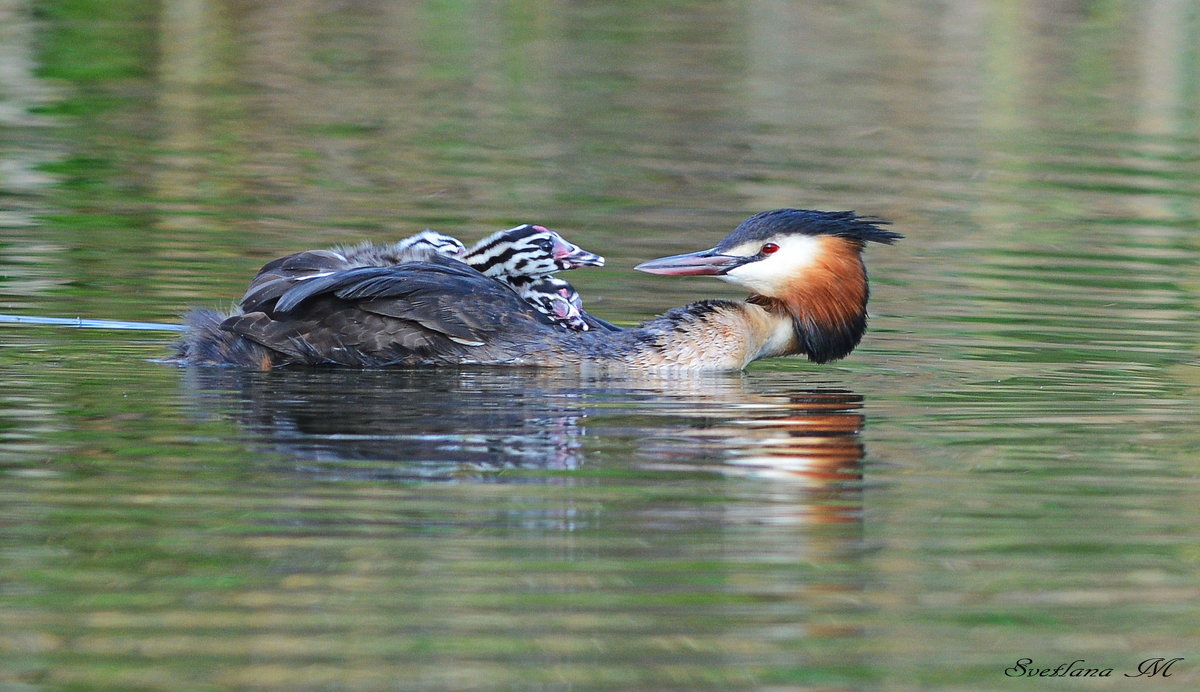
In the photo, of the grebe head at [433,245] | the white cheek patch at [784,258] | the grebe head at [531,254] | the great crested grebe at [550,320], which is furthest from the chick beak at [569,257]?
the white cheek patch at [784,258]

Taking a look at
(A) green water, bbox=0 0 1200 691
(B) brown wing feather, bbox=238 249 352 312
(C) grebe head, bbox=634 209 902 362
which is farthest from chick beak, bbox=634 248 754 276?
(B) brown wing feather, bbox=238 249 352 312

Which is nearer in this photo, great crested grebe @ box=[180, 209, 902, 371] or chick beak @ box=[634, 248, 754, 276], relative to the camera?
great crested grebe @ box=[180, 209, 902, 371]

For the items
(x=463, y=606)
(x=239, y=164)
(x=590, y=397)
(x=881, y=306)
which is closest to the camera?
(x=463, y=606)

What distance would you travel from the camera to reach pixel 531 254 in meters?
9.33

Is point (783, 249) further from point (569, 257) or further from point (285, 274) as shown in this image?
point (285, 274)

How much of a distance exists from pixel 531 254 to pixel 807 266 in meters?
1.33

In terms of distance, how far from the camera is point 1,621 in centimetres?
488

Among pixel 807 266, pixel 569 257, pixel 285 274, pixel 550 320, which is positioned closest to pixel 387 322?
pixel 285 274

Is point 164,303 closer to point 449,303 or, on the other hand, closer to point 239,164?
point 449,303

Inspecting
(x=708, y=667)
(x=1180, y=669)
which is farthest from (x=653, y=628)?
(x=1180, y=669)

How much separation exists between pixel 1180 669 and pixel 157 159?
12267 mm

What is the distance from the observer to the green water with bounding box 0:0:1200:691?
193 inches

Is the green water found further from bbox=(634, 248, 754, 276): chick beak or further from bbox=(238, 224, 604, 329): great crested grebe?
bbox=(238, 224, 604, 329): great crested grebe

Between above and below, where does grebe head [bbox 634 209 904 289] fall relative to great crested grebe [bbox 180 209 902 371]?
above
